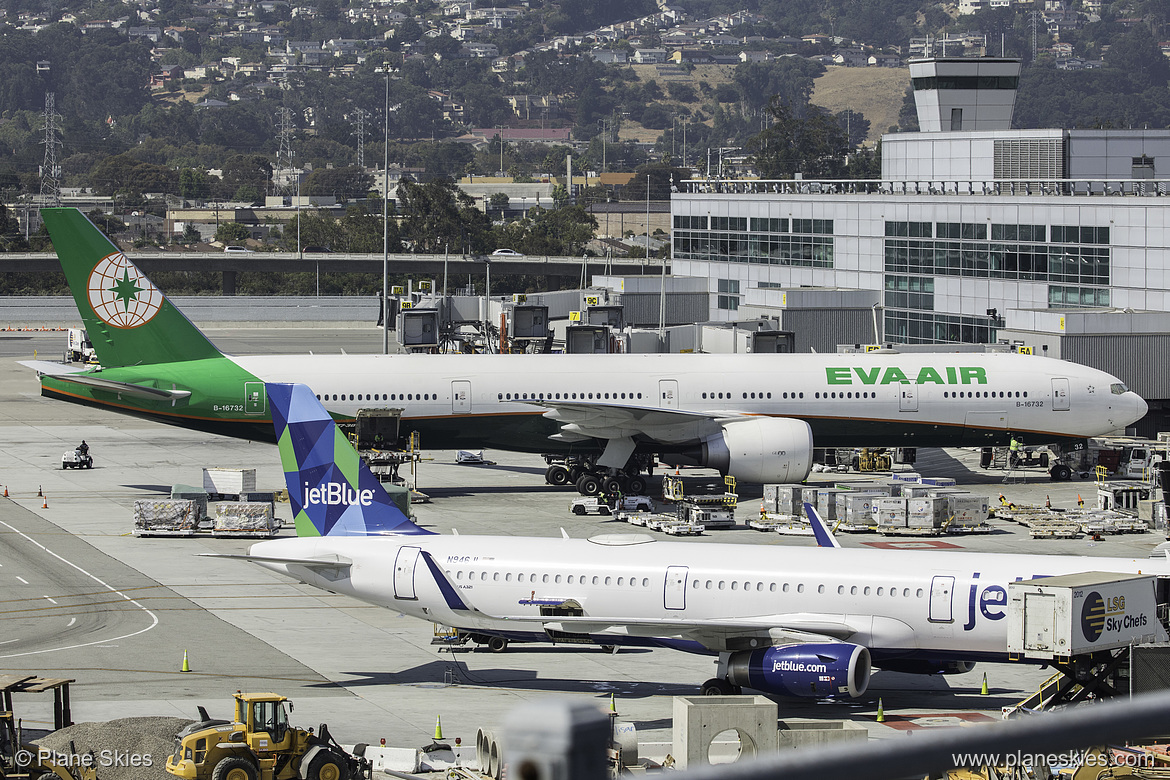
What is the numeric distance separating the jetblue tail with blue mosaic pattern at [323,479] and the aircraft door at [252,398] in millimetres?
18057

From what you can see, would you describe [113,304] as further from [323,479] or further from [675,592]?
[675,592]

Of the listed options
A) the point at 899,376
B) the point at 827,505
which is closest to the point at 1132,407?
the point at 899,376

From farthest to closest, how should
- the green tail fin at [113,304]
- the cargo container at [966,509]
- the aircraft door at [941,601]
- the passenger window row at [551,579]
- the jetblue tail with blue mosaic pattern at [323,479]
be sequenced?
1. the green tail fin at [113,304]
2. the cargo container at [966,509]
3. the jetblue tail with blue mosaic pattern at [323,479]
4. the passenger window row at [551,579]
5. the aircraft door at [941,601]

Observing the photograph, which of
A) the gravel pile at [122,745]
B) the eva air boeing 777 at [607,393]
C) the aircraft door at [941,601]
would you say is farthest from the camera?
the eva air boeing 777 at [607,393]

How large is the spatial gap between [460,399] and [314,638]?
1782 centimetres

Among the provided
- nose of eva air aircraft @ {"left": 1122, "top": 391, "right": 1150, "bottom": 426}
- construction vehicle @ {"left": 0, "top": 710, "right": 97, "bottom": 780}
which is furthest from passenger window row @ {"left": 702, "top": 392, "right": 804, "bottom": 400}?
construction vehicle @ {"left": 0, "top": 710, "right": 97, "bottom": 780}

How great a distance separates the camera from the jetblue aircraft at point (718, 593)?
984 inches

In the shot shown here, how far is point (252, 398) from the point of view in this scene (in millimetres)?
46938

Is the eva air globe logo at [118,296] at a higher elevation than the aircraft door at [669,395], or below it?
higher

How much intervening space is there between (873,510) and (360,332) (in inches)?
3528

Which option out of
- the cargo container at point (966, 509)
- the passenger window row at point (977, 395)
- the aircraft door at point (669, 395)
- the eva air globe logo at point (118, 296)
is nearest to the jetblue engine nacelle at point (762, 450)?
the aircraft door at point (669, 395)

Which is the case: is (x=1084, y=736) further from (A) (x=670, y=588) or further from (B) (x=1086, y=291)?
(B) (x=1086, y=291)

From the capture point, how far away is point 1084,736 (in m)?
3.85

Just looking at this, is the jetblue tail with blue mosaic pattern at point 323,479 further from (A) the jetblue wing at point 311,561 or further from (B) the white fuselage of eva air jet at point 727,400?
(B) the white fuselage of eva air jet at point 727,400
